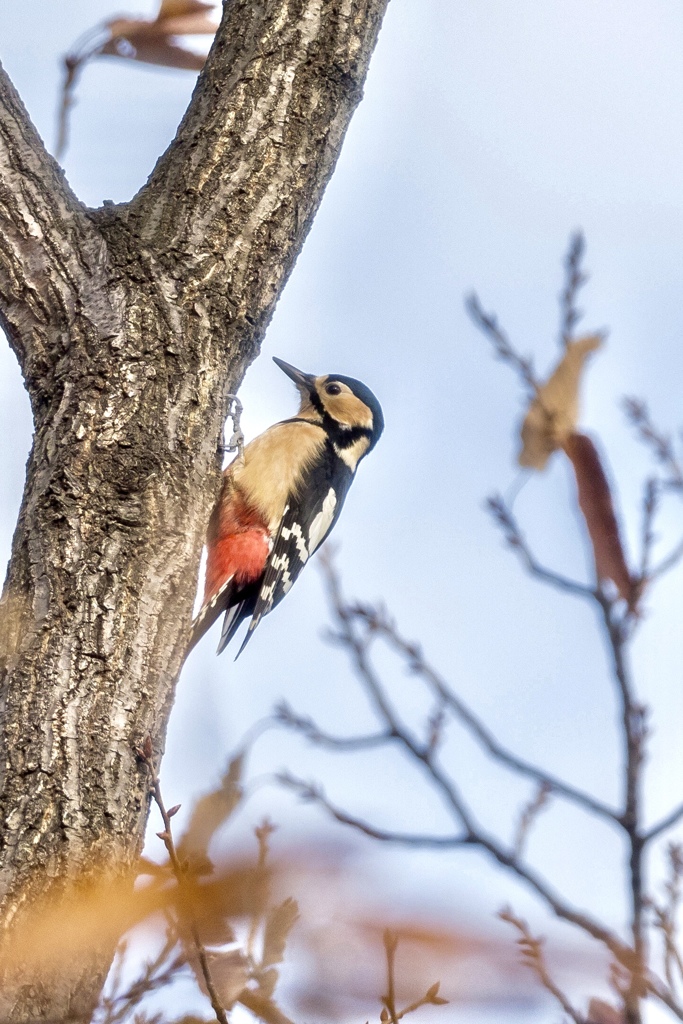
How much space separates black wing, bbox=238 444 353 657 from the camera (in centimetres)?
425

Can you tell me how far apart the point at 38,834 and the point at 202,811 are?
118 cm

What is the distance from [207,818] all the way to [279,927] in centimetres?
23

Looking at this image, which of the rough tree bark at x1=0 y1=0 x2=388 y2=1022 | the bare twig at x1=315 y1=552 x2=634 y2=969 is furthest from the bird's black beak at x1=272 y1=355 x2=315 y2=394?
the bare twig at x1=315 y1=552 x2=634 y2=969

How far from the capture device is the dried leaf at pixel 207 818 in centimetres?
79

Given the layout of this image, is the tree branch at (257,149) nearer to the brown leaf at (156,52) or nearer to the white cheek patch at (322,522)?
the brown leaf at (156,52)

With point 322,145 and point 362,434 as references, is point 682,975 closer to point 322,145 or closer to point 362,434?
point 322,145

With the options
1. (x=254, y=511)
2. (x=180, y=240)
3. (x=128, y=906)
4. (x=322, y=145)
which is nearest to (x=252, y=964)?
(x=128, y=906)

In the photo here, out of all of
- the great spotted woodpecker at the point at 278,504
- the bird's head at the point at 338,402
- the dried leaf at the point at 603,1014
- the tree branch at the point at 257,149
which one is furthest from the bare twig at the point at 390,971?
the bird's head at the point at 338,402

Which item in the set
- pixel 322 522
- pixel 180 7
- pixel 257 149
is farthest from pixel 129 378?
pixel 322 522

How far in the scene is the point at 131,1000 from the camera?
1.01 metres

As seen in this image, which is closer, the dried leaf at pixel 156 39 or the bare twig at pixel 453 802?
the bare twig at pixel 453 802

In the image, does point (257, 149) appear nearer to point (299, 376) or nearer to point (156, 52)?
point (156, 52)

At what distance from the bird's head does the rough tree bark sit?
2.30 meters

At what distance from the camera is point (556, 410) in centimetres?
81
